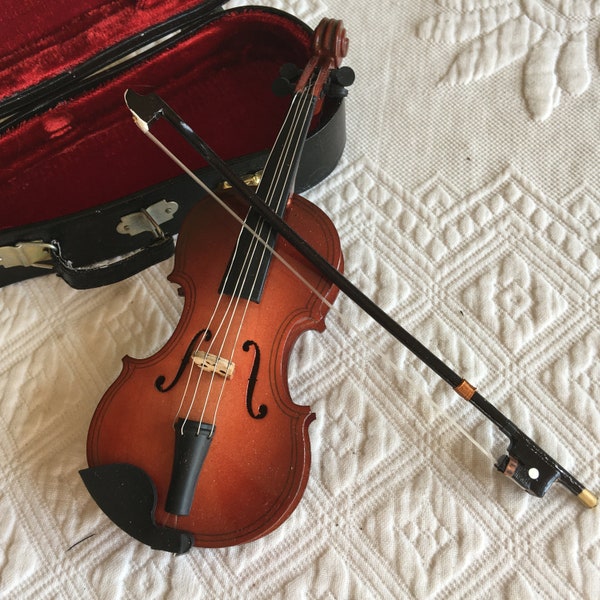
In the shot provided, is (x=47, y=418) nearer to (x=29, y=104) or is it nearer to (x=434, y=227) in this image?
(x=29, y=104)

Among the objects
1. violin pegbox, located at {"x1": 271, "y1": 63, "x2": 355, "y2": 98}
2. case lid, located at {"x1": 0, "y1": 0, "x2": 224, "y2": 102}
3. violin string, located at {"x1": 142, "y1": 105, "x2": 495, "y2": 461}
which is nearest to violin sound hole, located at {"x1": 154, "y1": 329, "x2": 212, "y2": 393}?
violin string, located at {"x1": 142, "y1": 105, "x2": 495, "y2": 461}

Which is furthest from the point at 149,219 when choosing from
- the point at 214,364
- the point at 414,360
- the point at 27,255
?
the point at 414,360

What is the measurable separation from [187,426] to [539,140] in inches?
28.8

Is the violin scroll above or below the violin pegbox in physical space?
above

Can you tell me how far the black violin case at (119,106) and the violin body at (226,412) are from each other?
0.66ft

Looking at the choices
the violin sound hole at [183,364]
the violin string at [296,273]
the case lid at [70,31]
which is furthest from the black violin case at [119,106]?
the violin sound hole at [183,364]

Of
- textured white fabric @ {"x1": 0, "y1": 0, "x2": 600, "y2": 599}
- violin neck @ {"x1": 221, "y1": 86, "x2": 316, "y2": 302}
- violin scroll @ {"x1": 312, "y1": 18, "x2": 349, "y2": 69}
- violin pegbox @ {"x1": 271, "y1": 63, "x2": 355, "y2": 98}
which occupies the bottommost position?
textured white fabric @ {"x1": 0, "y1": 0, "x2": 600, "y2": 599}

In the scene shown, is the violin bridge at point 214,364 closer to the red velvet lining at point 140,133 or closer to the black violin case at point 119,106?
the black violin case at point 119,106

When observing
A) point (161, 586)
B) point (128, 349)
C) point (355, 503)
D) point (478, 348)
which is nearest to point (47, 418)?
point (128, 349)

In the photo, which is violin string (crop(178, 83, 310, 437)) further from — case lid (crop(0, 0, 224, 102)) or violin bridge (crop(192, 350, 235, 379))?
case lid (crop(0, 0, 224, 102))

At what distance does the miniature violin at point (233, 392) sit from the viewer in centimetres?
70

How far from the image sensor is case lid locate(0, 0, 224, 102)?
0.99 metres

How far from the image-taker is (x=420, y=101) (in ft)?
3.47

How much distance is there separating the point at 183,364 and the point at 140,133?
1.61 feet
